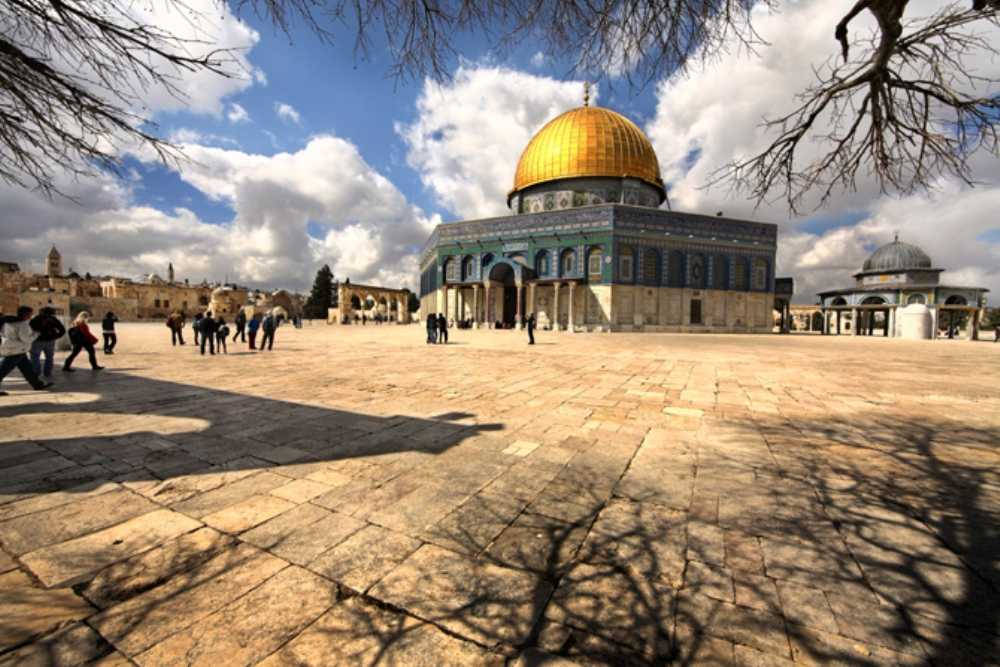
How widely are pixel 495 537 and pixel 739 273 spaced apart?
121 ft

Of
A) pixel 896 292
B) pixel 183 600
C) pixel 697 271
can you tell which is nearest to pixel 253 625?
pixel 183 600

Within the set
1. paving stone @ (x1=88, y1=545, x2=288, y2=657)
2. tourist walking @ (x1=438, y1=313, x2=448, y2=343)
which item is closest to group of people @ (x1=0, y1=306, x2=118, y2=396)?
paving stone @ (x1=88, y1=545, x2=288, y2=657)

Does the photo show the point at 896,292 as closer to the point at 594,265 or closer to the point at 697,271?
the point at 697,271

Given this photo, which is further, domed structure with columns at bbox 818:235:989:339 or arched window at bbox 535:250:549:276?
domed structure with columns at bbox 818:235:989:339

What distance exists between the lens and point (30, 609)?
160 centimetres

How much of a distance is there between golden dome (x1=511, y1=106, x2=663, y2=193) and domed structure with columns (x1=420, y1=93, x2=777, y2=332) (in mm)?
100

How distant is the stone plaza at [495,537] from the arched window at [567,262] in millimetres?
27214

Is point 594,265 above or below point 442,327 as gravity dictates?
above

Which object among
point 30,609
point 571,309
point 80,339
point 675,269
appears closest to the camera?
point 30,609

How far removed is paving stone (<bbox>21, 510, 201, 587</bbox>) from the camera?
6.10 ft

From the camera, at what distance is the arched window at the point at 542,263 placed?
106 ft

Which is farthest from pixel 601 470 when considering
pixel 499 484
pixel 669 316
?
pixel 669 316

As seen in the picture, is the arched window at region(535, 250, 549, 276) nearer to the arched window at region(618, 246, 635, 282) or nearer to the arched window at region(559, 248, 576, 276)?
the arched window at region(559, 248, 576, 276)

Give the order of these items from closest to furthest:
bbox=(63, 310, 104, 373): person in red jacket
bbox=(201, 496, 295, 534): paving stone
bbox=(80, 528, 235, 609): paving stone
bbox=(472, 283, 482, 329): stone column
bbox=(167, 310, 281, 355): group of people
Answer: bbox=(80, 528, 235, 609): paving stone
bbox=(201, 496, 295, 534): paving stone
bbox=(63, 310, 104, 373): person in red jacket
bbox=(167, 310, 281, 355): group of people
bbox=(472, 283, 482, 329): stone column
